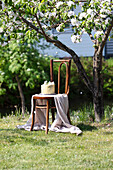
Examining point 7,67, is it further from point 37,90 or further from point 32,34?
point 32,34

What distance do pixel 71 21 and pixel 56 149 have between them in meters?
2.09

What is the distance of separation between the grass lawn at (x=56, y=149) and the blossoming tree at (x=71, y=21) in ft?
3.49

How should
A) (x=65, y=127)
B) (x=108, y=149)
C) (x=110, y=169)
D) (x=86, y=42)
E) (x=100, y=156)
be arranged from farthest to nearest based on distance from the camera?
(x=86, y=42) → (x=65, y=127) → (x=108, y=149) → (x=100, y=156) → (x=110, y=169)

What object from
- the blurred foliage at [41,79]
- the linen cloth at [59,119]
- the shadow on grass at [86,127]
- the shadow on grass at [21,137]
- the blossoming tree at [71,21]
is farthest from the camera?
the blurred foliage at [41,79]

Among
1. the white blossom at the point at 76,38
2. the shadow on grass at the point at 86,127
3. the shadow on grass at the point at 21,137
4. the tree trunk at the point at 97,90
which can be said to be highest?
the white blossom at the point at 76,38

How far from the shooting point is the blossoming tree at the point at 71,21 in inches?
189

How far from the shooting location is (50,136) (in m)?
4.91

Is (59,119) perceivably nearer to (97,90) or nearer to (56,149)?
(97,90)

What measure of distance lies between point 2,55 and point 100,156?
16.4 ft

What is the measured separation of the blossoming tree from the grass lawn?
1.06 metres

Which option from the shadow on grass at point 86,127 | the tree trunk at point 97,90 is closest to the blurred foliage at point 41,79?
the tree trunk at point 97,90

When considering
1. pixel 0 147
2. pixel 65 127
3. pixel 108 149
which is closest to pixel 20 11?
pixel 65 127

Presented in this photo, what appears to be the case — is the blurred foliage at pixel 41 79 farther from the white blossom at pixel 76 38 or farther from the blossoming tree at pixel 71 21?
the white blossom at pixel 76 38

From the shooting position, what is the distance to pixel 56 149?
13.4 ft
